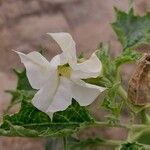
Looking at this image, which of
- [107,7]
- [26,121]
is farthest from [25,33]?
[26,121]

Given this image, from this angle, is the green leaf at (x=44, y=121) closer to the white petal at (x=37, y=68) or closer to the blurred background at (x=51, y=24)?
the white petal at (x=37, y=68)

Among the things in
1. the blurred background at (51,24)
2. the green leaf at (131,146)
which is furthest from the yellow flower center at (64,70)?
the blurred background at (51,24)

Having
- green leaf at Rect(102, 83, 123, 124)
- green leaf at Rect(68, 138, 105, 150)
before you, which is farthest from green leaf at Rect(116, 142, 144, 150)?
green leaf at Rect(68, 138, 105, 150)

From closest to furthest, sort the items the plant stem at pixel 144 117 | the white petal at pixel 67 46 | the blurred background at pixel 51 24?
the white petal at pixel 67 46 → the plant stem at pixel 144 117 → the blurred background at pixel 51 24

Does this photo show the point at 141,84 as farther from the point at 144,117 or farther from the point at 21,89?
the point at 21,89

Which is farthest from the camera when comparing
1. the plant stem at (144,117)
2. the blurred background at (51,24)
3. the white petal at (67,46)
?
the blurred background at (51,24)

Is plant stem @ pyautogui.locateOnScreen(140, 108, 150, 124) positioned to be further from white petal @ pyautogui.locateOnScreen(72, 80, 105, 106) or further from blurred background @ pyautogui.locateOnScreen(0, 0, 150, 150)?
blurred background @ pyautogui.locateOnScreen(0, 0, 150, 150)

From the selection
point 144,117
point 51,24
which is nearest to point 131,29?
point 144,117
